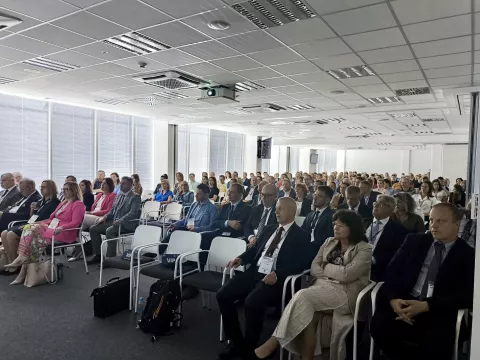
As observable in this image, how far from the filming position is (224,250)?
3475 millimetres

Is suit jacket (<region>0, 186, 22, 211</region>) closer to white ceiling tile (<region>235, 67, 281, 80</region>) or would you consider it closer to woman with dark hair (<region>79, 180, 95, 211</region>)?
woman with dark hair (<region>79, 180, 95, 211</region>)

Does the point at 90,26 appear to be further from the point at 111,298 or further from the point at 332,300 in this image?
the point at 332,300

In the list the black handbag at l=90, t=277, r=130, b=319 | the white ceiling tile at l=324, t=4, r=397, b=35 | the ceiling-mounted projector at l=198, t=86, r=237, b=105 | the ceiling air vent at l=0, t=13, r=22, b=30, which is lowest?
the black handbag at l=90, t=277, r=130, b=319

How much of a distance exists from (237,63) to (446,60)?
9.18 feet

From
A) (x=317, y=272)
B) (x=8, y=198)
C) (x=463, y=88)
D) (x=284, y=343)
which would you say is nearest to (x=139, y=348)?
(x=284, y=343)

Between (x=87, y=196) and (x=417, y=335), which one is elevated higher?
(x=87, y=196)

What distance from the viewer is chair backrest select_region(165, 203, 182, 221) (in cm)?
648

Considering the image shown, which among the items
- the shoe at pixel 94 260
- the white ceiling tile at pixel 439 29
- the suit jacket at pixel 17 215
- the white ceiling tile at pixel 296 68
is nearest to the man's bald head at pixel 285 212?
the white ceiling tile at pixel 439 29

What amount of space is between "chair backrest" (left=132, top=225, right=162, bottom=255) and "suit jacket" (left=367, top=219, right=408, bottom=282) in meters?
2.35

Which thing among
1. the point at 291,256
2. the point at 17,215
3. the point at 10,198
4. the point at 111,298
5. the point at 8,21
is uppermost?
the point at 8,21

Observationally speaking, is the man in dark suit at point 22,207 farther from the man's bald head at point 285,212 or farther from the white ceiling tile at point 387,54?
the white ceiling tile at point 387,54

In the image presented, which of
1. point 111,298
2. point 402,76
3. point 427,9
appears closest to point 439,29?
point 427,9

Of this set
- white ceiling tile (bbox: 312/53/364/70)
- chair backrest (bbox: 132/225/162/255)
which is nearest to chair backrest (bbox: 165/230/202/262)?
chair backrest (bbox: 132/225/162/255)

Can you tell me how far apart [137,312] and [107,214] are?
99.0 inches
